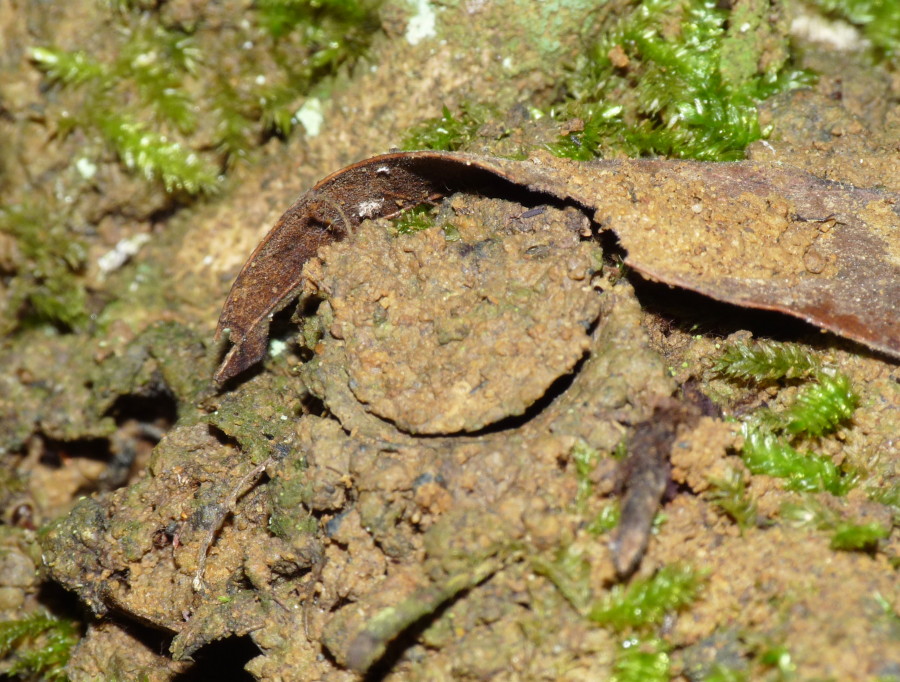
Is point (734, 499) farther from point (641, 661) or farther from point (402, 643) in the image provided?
point (402, 643)

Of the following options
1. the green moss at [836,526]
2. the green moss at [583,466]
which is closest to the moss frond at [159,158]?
the green moss at [583,466]

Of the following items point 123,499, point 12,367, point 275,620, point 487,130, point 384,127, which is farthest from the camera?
point 12,367

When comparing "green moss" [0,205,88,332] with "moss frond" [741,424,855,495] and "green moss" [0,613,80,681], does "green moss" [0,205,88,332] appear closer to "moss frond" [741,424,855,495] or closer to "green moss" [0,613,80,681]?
"green moss" [0,613,80,681]

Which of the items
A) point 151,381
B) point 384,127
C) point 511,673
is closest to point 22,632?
point 151,381

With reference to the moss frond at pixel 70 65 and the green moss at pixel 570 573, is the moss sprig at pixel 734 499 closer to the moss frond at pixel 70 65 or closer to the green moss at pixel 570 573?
the green moss at pixel 570 573

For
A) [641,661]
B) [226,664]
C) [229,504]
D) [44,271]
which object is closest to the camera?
[641,661]

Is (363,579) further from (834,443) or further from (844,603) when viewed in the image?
(834,443)

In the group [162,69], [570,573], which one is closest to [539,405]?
[570,573]
